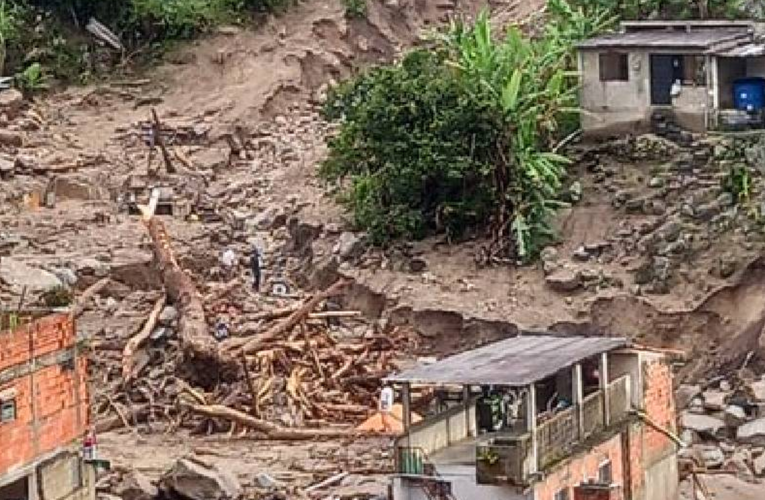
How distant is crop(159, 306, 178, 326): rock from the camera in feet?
131

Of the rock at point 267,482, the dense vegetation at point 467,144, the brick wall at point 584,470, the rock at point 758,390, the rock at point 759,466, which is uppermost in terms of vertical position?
the dense vegetation at point 467,144

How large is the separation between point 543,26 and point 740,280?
12287 millimetres

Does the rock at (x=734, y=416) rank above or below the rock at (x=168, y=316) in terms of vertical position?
below

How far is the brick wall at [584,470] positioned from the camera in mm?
27625

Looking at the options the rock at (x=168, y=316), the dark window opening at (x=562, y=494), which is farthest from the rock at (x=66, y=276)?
the dark window opening at (x=562, y=494)

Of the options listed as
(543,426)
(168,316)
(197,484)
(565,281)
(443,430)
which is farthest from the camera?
(168,316)

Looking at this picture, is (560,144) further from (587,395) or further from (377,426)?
(587,395)

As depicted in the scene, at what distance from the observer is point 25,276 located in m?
41.7

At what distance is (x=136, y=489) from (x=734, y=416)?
31.7ft

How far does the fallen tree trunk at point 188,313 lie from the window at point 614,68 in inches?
347

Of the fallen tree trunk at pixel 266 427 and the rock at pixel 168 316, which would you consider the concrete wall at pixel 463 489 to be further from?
the rock at pixel 168 316

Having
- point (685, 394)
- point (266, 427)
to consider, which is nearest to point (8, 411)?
point (266, 427)

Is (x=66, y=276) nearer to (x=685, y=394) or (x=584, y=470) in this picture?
(x=685, y=394)

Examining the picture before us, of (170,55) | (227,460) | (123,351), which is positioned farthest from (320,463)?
(170,55)
